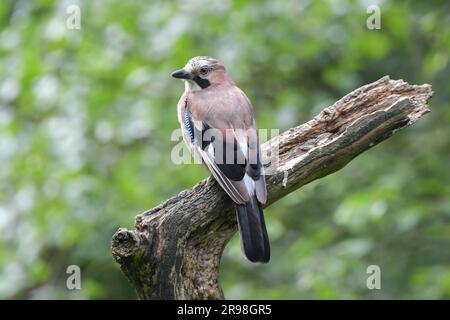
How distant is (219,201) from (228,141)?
2.32ft

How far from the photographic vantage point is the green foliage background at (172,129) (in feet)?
28.2

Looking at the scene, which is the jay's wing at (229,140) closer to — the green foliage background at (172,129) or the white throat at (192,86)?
the white throat at (192,86)

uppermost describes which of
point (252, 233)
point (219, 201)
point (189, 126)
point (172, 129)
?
point (172, 129)

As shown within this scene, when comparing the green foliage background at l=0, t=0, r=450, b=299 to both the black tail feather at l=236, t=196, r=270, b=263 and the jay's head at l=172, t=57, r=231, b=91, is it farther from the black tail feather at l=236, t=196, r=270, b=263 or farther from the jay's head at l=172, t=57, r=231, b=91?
the black tail feather at l=236, t=196, r=270, b=263

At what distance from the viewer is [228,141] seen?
6180mm

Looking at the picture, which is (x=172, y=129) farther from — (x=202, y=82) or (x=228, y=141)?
(x=228, y=141)

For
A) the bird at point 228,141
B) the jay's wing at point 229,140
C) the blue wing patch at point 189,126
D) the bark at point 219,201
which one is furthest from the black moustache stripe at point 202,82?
the bark at point 219,201

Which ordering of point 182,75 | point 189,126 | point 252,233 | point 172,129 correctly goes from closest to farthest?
point 252,233
point 189,126
point 182,75
point 172,129

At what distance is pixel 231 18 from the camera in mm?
9492

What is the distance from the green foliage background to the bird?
1.79 meters

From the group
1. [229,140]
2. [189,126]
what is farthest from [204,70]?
[229,140]
